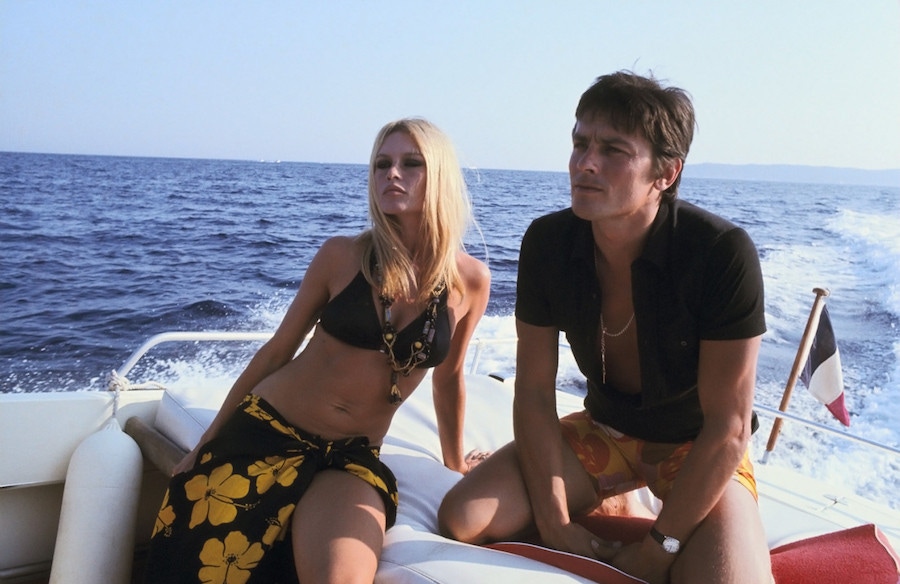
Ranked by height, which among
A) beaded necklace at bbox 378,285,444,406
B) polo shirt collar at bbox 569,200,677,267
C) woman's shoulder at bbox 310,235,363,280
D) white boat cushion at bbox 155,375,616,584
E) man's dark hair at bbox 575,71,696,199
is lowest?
white boat cushion at bbox 155,375,616,584

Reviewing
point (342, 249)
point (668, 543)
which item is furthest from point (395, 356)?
point (668, 543)

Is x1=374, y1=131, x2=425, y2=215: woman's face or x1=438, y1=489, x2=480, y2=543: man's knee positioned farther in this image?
x1=374, y1=131, x2=425, y2=215: woman's face

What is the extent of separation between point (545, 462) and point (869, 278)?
14.8 metres

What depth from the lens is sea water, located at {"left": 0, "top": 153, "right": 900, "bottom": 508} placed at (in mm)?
8562

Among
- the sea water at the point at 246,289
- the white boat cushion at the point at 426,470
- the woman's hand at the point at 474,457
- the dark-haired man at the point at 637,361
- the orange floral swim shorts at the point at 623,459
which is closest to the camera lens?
the white boat cushion at the point at 426,470

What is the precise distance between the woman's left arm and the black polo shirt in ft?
0.89

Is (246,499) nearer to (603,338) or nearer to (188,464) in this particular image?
(188,464)

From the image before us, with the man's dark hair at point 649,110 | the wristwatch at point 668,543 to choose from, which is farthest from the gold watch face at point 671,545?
the man's dark hair at point 649,110

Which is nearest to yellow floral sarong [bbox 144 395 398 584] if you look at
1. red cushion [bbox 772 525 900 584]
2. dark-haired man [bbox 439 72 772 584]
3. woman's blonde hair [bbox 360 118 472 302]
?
dark-haired man [bbox 439 72 772 584]

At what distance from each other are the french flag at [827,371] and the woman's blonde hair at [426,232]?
2878mm

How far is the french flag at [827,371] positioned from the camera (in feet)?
14.5

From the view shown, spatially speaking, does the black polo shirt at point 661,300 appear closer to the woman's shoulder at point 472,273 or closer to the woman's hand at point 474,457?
the woman's shoulder at point 472,273

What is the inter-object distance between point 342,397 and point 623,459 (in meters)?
0.86

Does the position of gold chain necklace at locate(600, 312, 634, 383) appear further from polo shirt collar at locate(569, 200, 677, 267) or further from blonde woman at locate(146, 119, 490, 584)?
blonde woman at locate(146, 119, 490, 584)
